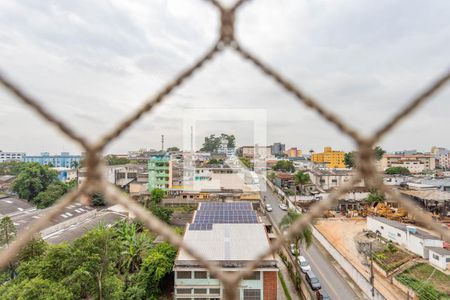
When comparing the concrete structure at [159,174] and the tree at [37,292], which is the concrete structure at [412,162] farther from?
the tree at [37,292]

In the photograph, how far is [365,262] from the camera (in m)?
6.16

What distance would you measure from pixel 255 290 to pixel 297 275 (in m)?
1.76

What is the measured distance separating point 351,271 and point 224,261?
11.3 feet

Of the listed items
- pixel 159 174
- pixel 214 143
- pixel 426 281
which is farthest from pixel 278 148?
pixel 426 281

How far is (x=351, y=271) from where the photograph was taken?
5.76 metres

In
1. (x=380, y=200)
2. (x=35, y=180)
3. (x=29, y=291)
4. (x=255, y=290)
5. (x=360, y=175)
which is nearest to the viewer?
(x=360, y=175)

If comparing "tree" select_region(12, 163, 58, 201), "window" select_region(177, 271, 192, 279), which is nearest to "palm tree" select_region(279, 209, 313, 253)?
"window" select_region(177, 271, 192, 279)

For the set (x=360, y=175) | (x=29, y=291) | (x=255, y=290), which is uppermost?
(x=360, y=175)

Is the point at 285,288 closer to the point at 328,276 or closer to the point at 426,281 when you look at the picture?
the point at 328,276

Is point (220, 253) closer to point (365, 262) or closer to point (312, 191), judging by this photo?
point (365, 262)

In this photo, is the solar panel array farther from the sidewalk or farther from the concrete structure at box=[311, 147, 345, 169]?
the concrete structure at box=[311, 147, 345, 169]

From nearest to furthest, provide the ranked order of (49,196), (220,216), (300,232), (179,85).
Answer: (179,85)
(300,232)
(220,216)
(49,196)

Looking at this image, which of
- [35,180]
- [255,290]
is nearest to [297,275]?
[255,290]

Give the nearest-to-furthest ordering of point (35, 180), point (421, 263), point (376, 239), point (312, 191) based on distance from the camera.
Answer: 1. point (421, 263)
2. point (376, 239)
3. point (35, 180)
4. point (312, 191)
